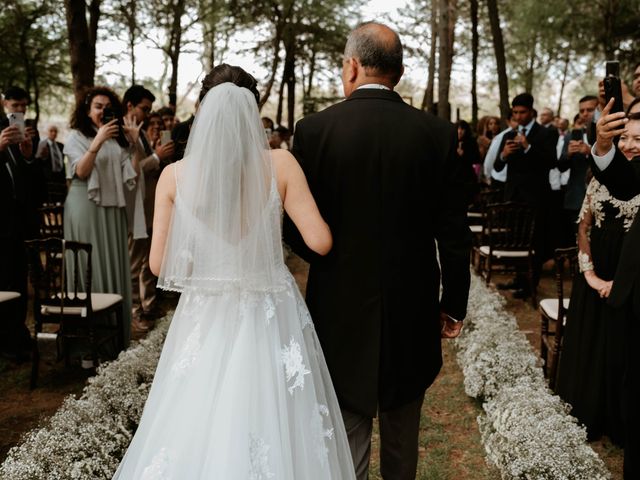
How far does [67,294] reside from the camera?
17.1 feet

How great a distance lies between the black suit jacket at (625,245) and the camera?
10.6 feet

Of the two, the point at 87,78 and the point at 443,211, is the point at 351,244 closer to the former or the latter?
the point at 443,211

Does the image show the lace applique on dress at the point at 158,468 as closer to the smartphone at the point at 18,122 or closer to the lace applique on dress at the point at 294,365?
the lace applique on dress at the point at 294,365

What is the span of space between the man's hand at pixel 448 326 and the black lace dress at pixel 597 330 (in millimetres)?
1552

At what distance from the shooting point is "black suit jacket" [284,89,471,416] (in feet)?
8.36

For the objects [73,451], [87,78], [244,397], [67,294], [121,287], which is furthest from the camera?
[87,78]

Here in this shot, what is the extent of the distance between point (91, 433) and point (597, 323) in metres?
3.21

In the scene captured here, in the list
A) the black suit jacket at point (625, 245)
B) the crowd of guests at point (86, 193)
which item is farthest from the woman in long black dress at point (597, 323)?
the crowd of guests at point (86, 193)

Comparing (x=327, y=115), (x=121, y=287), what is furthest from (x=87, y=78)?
(x=327, y=115)

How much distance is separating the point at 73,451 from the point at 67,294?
81.5 inches

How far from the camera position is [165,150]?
694cm

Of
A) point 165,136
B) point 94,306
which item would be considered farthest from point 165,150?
point 94,306

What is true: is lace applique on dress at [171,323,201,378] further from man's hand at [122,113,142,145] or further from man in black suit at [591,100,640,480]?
man's hand at [122,113,142,145]

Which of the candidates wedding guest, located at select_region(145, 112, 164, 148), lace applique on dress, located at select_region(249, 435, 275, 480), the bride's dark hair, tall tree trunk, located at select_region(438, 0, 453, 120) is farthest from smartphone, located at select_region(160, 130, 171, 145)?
tall tree trunk, located at select_region(438, 0, 453, 120)
